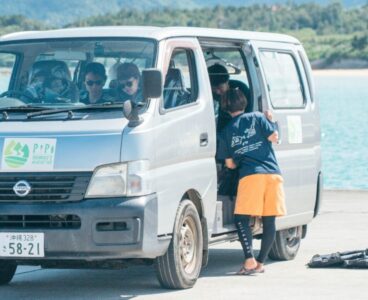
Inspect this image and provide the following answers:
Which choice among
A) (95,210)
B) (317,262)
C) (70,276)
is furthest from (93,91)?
(317,262)

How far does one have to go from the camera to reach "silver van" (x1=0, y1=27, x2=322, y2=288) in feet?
33.7

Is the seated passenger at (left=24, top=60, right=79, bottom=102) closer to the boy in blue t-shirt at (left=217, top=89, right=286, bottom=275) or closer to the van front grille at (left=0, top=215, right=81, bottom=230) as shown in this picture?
the van front grille at (left=0, top=215, right=81, bottom=230)

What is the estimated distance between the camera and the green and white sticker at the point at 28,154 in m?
10.3

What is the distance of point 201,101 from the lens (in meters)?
11.5

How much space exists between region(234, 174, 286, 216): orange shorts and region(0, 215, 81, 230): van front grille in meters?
2.00

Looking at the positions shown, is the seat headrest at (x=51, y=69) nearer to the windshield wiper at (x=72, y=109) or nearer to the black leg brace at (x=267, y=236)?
the windshield wiper at (x=72, y=109)

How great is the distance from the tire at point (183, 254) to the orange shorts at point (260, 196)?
0.70 m

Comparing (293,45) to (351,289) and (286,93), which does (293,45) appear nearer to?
(286,93)

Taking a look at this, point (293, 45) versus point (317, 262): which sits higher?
point (293, 45)

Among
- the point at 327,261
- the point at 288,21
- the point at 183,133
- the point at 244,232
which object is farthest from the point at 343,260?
the point at 288,21

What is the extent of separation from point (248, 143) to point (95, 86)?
1.51 m

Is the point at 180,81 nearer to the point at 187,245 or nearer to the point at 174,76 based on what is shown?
the point at 174,76

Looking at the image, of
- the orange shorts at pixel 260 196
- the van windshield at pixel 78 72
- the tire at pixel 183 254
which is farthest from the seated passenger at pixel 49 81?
the orange shorts at pixel 260 196

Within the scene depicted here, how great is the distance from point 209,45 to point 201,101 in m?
0.79
